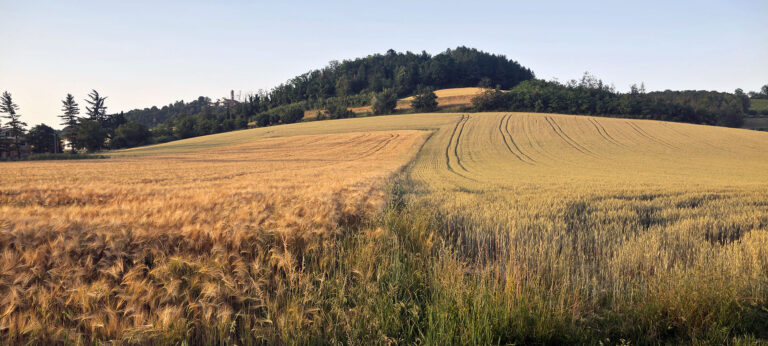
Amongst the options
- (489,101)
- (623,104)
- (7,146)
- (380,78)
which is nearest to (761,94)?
(623,104)

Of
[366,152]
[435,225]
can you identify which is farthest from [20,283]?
[366,152]

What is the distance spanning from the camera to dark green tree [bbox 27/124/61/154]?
63.0m

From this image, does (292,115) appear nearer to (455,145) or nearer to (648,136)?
(455,145)

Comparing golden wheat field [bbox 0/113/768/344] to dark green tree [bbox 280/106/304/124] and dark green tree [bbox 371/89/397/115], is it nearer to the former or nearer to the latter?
dark green tree [bbox 371/89/397/115]

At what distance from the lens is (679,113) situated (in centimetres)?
7644

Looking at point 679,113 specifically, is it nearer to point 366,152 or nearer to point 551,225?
point 366,152

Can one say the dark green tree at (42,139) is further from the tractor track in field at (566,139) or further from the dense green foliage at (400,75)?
the tractor track in field at (566,139)

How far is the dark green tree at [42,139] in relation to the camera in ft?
207

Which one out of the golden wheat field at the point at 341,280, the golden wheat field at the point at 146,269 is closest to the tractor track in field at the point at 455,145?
the golden wheat field at the point at 341,280

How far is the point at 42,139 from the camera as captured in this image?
210ft

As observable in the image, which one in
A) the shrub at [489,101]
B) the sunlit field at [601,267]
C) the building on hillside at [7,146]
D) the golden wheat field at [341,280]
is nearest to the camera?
the golden wheat field at [341,280]

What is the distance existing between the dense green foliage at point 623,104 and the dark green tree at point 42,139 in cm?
8972

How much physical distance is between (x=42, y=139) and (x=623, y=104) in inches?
4789

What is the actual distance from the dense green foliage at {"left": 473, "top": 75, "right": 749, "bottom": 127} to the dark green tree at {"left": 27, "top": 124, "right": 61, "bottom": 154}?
294ft
